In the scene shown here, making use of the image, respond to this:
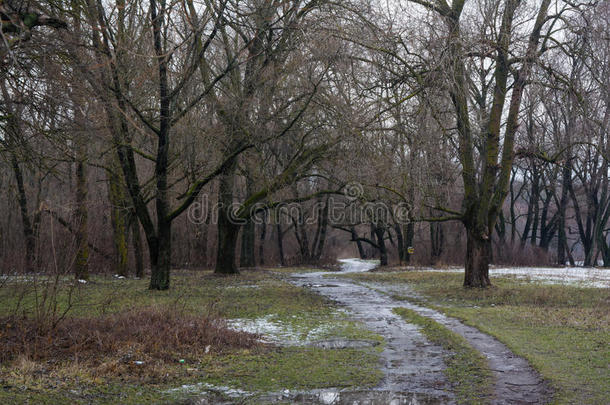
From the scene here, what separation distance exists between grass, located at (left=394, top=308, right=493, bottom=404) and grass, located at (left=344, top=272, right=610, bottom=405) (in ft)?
2.29

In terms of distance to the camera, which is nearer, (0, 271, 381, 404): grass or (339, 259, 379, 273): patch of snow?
(0, 271, 381, 404): grass

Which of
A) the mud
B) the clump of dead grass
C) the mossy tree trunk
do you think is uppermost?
the mossy tree trunk

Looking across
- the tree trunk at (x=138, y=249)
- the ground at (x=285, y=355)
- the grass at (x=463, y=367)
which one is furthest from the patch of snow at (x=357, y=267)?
the grass at (x=463, y=367)

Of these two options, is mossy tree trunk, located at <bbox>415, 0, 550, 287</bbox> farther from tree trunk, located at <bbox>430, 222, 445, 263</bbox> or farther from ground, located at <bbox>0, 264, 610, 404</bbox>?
tree trunk, located at <bbox>430, 222, 445, 263</bbox>

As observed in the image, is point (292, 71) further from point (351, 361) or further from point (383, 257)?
point (383, 257)

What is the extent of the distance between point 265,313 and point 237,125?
688cm

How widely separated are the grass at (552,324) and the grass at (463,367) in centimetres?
70

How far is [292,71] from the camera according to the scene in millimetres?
17109

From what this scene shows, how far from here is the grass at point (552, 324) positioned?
6.83 meters

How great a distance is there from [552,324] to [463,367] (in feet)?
15.5

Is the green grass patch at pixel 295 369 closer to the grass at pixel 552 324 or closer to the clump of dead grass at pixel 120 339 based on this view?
the clump of dead grass at pixel 120 339

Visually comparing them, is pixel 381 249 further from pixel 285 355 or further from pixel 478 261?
pixel 285 355

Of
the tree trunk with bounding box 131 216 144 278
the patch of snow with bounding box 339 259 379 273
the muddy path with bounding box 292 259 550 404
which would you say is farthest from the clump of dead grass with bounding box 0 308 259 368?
the patch of snow with bounding box 339 259 379 273

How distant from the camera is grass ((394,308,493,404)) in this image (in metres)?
6.21
